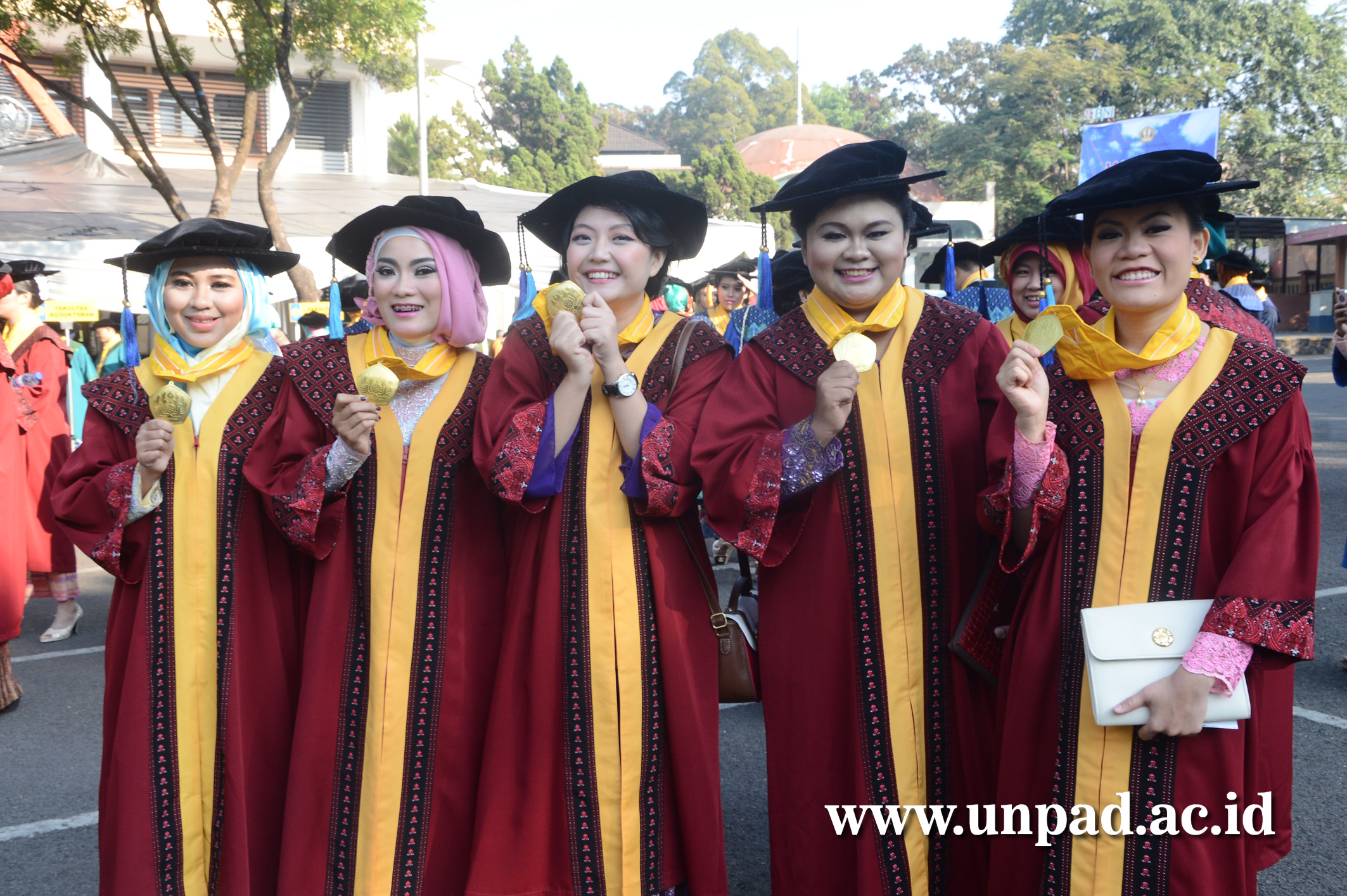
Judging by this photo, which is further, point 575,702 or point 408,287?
point 408,287

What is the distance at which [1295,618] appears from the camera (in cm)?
204

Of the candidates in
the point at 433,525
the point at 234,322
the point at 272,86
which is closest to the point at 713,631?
the point at 433,525

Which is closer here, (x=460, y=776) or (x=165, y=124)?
(x=460, y=776)

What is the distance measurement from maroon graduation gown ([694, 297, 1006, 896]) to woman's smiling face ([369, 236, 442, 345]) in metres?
0.84

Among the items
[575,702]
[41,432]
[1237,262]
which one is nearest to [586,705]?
[575,702]

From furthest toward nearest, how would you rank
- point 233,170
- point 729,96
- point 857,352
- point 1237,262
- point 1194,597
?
Result: point 729,96
point 233,170
point 1237,262
point 857,352
point 1194,597

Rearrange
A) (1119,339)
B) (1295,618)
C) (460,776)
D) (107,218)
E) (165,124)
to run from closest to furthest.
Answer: (1295,618), (1119,339), (460,776), (107,218), (165,124)

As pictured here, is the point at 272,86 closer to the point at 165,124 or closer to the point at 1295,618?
the point at 165,124

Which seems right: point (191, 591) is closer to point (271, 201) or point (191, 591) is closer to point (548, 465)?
point (548, 465)

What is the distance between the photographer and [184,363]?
9.38 feet

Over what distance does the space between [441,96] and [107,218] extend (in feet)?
104

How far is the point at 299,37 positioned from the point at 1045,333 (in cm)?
1106

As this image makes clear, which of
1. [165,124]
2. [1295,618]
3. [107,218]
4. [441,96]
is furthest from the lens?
[441,96]

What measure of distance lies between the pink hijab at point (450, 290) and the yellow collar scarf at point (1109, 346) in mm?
1502
